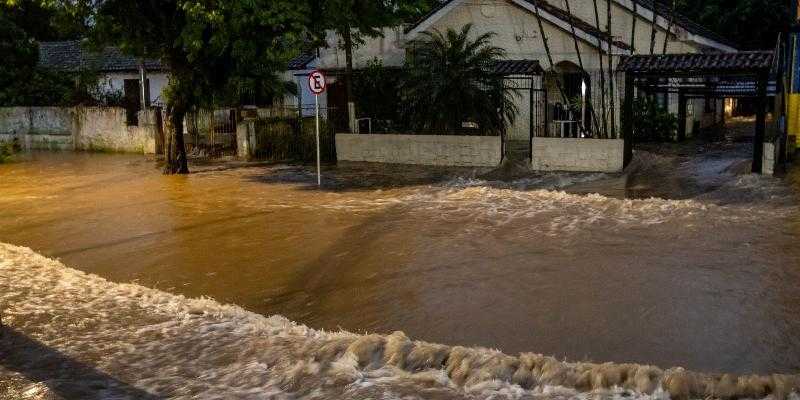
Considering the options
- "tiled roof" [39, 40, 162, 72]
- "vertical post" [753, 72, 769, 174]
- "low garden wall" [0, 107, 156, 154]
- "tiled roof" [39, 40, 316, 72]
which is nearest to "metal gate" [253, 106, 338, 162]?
"low garden wall" [0, 107, 156, 154]

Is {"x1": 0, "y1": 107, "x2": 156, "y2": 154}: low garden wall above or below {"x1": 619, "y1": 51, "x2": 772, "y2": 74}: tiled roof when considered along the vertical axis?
below

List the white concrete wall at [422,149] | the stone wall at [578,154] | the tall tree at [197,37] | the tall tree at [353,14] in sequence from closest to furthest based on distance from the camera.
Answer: the tall tree at [197,37] < the tall tree at [353,14] < the stone wall at [578,154] < the white concrete wall at [422,149]

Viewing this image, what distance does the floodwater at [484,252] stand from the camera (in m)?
7.58

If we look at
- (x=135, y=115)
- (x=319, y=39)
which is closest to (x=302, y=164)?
(x=319, y=39)

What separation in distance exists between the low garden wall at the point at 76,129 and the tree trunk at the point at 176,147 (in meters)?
6.18

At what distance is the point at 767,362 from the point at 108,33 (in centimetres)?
1585

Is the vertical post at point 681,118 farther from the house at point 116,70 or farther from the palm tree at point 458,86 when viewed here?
the house at point 116,70

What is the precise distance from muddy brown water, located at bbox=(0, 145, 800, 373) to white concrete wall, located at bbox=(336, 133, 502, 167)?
113 centimetres

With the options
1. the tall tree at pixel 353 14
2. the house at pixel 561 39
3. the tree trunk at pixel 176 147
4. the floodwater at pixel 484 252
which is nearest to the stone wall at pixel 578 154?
the floodwater at pixel 484 252

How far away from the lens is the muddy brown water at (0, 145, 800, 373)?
7.58m

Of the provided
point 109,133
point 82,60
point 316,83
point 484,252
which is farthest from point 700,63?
point 82,60

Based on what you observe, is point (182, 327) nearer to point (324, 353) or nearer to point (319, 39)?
point (324, 353)

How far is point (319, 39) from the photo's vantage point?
58.6ft

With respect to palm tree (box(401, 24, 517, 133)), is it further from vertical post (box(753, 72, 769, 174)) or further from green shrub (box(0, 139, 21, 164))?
green shrub (box(0, 139, 21, 164))
